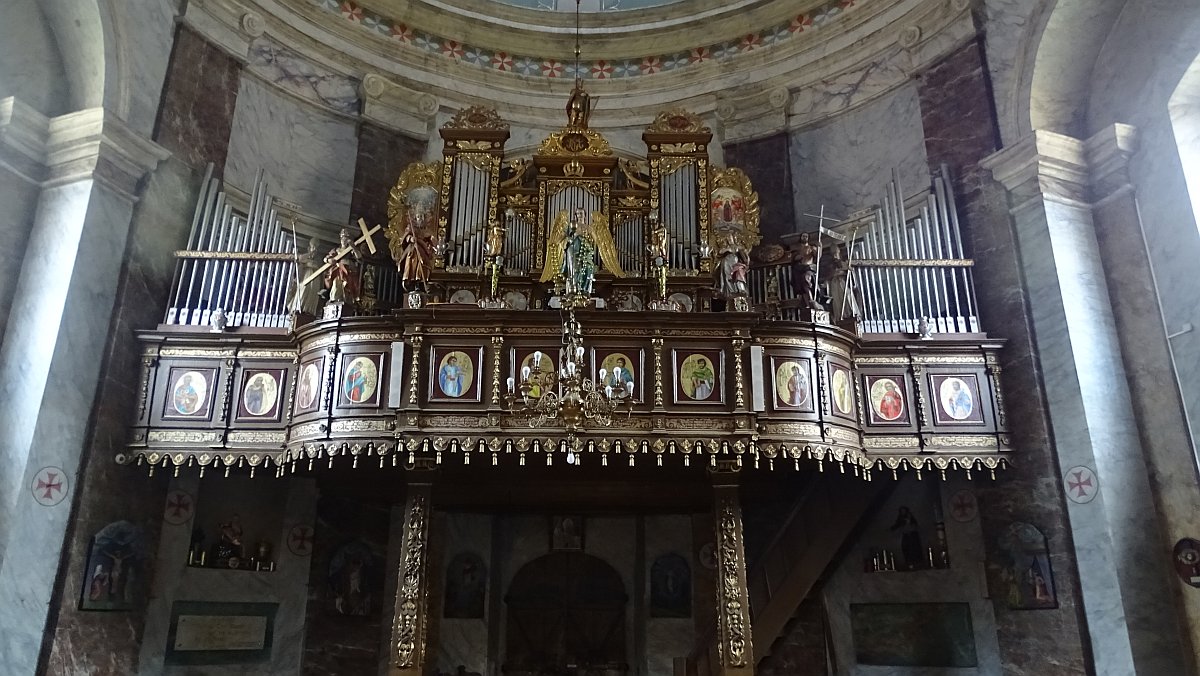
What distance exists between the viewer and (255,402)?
9.88m

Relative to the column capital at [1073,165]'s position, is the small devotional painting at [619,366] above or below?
below

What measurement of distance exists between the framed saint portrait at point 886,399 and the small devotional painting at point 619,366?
295cm

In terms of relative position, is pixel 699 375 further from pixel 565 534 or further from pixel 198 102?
pixel 198 102

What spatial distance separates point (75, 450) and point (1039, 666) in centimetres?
1117

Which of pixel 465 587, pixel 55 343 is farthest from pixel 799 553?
pixel 55 343

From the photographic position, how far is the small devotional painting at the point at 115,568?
9.15m

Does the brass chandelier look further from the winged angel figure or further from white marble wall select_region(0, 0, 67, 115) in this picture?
white marble wall select_region(0, 0, 67, 115)

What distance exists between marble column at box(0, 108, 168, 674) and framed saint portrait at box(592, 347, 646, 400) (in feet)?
19.3

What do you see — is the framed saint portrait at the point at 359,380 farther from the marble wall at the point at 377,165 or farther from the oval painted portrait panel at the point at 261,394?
the marble wall at the point at 377,165

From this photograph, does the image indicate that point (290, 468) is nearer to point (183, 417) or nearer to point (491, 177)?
point (183, 417)

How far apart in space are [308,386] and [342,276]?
4.96 ft

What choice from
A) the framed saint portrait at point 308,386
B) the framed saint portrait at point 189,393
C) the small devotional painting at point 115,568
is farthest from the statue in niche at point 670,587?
the small devotional painting at point 115,568

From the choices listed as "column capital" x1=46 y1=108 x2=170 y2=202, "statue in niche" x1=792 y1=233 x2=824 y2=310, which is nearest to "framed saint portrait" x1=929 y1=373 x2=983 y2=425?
"statue in niche" x1=792 y1=233 x2=824 y2=310

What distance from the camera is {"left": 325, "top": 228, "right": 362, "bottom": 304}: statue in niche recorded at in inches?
401
